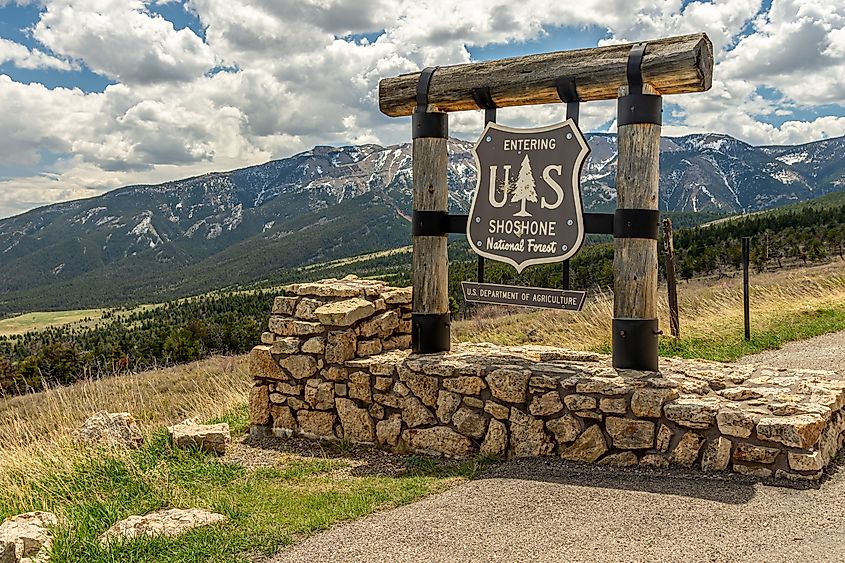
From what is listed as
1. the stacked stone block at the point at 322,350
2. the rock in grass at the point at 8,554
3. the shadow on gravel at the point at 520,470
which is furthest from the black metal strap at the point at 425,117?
the rock in grass at the point at 8,554

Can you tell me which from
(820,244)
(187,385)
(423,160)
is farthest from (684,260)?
(423,160)

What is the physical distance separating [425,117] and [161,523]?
16.7ft

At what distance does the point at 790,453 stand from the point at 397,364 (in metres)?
3.92

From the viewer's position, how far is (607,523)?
492 cm

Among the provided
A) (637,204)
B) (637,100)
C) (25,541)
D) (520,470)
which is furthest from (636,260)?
(25,541)

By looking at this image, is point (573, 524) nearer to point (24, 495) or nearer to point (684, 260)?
point (24, 495)

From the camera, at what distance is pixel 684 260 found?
4109cm

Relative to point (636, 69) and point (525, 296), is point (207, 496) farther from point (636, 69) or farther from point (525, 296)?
point (636, 69)

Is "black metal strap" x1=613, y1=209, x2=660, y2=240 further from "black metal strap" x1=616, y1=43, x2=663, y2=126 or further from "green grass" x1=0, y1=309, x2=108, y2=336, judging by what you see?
"green grass" x1=0, y1=309, x2=108, y2=336

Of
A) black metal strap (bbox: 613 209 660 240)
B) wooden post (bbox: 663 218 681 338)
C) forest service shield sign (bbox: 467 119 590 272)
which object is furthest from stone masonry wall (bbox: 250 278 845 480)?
wooden post (bbox: 663 218 681 338)

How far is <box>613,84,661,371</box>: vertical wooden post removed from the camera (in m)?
6.57

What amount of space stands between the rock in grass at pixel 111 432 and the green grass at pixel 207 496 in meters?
0.25

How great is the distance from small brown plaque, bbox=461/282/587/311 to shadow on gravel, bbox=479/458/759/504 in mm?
1595

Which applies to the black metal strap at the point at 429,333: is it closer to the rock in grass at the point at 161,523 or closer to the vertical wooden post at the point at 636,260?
the vertical wooden post at the point at 636,260
